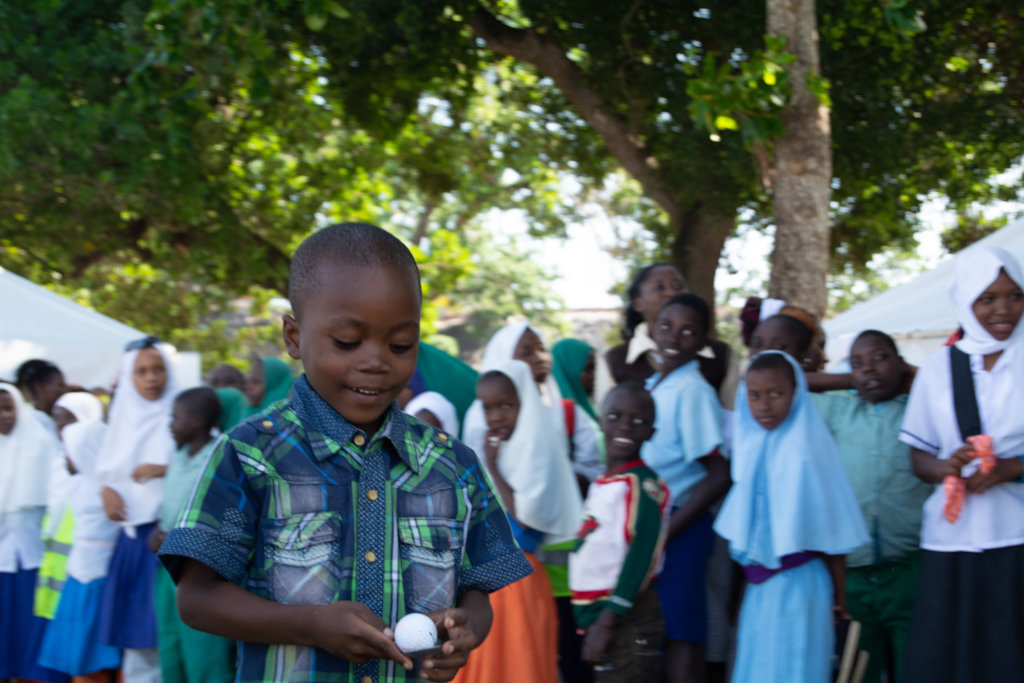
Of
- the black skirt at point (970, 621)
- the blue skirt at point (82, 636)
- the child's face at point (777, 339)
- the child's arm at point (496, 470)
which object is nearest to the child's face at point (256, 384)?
the blue skirt at point (82, 636)

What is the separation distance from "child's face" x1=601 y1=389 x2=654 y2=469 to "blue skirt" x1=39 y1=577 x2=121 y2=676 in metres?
3.36

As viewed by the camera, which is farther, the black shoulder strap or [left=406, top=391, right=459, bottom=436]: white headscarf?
[left=406, top=391, right=459, bottom=436]: white headscarf

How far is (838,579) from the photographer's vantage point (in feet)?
12.8

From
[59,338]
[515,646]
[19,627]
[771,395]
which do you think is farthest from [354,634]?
[59,338]

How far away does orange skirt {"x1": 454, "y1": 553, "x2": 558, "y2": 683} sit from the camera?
4031 mm

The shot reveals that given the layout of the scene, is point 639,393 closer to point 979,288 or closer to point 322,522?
point 979,288

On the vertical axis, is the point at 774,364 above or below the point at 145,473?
above

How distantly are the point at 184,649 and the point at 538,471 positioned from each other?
2106mm

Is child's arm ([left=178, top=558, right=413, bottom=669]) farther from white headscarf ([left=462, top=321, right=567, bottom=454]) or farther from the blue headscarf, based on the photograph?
white headscarf ([left=462, top=321, right=567, bottom=454])

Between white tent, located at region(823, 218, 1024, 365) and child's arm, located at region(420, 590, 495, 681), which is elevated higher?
white tent, located at region(823, 218, 1024, 365)

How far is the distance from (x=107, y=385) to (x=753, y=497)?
7.12 m

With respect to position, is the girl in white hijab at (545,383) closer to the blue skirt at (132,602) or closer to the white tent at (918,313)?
the blue skirt at (132,602)

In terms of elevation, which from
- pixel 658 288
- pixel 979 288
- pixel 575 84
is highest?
pixel 575 84

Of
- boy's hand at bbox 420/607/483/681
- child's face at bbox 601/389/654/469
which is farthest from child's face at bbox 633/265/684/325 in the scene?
boy's hand at bbox 420/607/483/681
